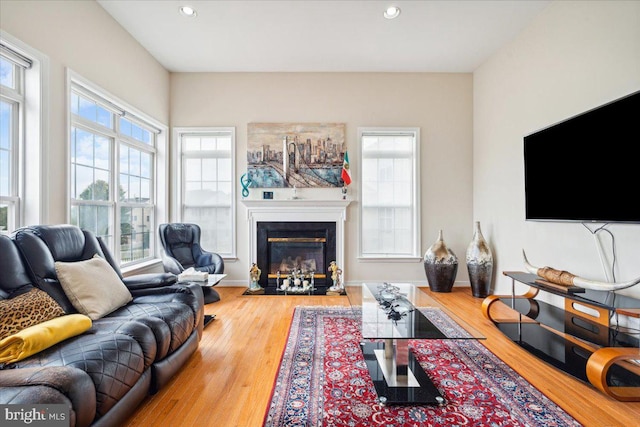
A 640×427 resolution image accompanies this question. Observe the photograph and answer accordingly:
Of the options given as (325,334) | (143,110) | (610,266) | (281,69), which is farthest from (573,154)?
(143,110)

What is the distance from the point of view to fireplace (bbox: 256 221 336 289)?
4.53 meters

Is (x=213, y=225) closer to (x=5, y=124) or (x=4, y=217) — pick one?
(x=4, y=217)

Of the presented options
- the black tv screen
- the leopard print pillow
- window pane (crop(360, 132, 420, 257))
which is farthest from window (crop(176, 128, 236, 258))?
the black tv screen

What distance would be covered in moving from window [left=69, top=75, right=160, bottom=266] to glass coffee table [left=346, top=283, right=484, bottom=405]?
112 inches

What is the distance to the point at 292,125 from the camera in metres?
4.52

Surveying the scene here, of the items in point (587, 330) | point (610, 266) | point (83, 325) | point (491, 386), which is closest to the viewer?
point (83, 325)

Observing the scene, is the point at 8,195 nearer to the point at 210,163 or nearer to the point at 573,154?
the point at 210,163

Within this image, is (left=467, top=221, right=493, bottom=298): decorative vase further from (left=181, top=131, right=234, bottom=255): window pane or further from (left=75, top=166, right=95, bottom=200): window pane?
(left=75, top=166, right=95, bottom=200): window pane

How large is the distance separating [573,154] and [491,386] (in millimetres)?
1973

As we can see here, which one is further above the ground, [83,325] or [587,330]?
[83,325]

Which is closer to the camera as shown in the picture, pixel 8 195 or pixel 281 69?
pixel 8 195

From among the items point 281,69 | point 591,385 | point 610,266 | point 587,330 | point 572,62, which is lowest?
point 591,385

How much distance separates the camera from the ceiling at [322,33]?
3133mm

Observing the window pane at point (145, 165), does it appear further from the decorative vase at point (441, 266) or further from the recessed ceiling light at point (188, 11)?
the decorative vase at point (441, 266)
